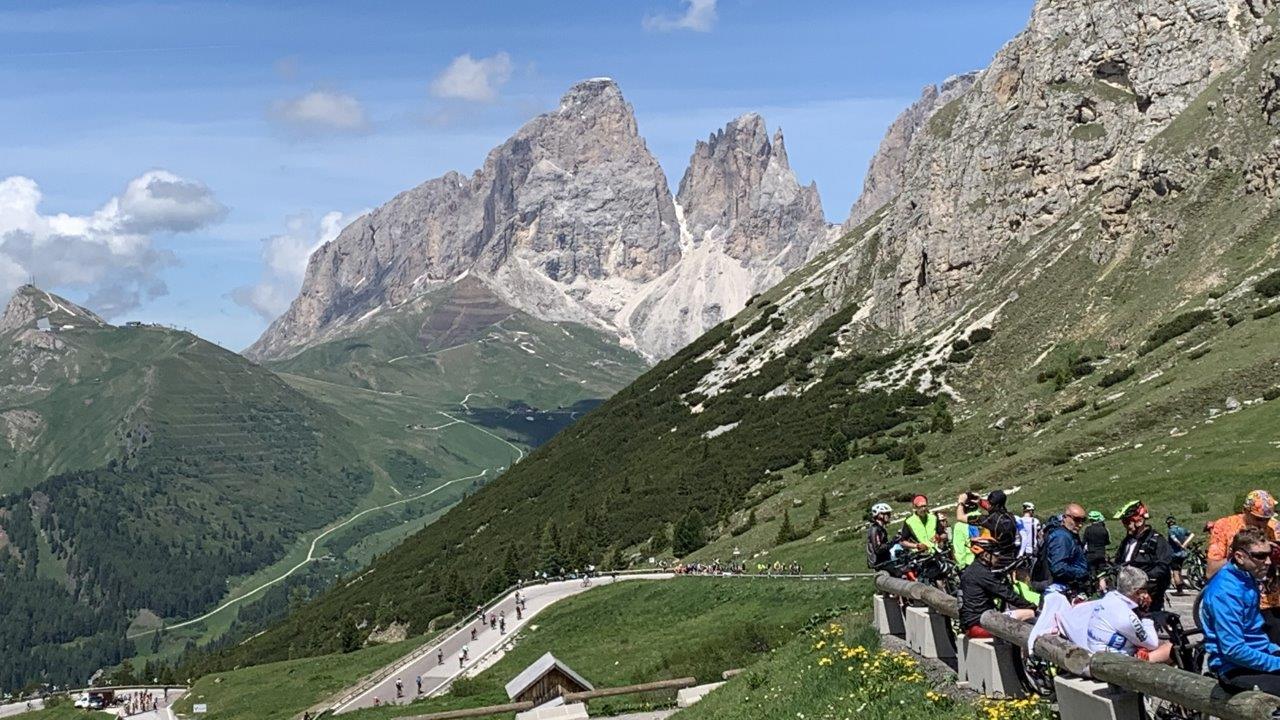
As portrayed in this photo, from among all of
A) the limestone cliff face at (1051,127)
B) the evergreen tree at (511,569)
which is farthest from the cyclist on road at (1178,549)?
the limestone cliff face at (1051,127)

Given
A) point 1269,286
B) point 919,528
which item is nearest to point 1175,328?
point 1269,286

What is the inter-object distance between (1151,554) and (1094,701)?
642cm

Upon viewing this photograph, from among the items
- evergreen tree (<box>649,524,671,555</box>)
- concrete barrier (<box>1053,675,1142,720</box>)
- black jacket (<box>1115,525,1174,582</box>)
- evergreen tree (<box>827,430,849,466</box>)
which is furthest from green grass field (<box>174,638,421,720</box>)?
concrete barrier (<box>1053,675,1142,720</box>)

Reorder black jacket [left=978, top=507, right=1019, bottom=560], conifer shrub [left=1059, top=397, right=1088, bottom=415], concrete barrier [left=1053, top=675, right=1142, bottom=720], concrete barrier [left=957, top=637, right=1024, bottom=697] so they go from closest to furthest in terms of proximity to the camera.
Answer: concrete barrier [left=1053, top=675, right=1142, bottom=720]
concrete barrier [left=957, top=637, right=1024, bottom=697]
black jacket [left=978, top=507, right=1019, bottom=560]
conifer shrub [left=1059, top=397, right=1088, bottom=415]

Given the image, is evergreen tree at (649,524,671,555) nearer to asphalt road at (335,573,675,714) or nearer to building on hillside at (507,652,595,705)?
asphalt road at (335,573,675,714)

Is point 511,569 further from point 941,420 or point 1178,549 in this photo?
point 1178,549

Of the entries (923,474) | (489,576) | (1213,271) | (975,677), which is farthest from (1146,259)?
(975,677)

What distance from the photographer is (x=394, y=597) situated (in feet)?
423

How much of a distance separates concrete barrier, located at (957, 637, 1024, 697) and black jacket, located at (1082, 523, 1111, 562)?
602 cm

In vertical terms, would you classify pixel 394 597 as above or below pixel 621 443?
below

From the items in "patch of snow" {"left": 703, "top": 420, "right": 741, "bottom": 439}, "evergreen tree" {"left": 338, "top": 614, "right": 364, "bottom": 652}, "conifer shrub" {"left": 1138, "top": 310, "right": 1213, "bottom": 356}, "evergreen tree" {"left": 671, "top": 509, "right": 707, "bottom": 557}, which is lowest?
"evergreen tree" {"left": 338, "top": 614, "right": 364, "bottom": 652}

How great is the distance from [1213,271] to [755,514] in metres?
38.7

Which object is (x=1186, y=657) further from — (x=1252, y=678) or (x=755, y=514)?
(x=755, y=514)

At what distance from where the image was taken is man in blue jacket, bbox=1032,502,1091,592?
1891cm
